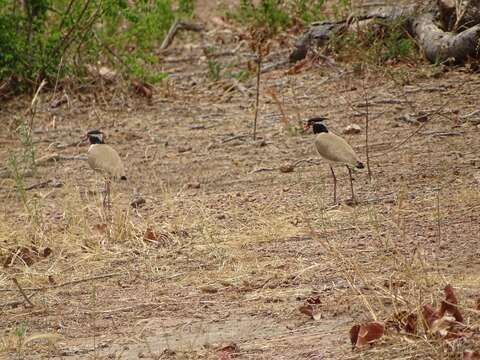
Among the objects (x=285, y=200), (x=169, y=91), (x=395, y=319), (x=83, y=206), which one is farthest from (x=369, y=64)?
(x=395, y=319)

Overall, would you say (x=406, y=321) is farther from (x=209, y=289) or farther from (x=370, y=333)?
(x=209, y=289)

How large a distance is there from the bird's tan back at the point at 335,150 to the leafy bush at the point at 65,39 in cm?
371

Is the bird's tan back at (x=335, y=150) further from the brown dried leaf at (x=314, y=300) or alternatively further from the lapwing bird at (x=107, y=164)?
the brown dried leaf at (x=314, y=300)

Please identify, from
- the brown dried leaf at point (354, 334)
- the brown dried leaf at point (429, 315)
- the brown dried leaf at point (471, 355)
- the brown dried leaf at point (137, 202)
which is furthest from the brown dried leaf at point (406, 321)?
the brown dried leaf at point (137, 202)

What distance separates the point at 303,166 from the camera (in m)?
8.82

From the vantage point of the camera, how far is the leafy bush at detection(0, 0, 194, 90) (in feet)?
37.0

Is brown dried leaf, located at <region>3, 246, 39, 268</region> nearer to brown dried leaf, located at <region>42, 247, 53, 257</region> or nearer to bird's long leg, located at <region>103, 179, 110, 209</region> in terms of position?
brown dried leaf, located at <region>42, 247, 53, 257</region>

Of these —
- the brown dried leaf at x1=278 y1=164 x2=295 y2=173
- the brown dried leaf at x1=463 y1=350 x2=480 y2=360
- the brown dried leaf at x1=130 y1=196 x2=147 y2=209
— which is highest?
the brown dried leaf at x1=463 y1=350 x2=480 y2=360

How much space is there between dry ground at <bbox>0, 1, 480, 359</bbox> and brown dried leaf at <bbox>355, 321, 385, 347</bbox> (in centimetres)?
5

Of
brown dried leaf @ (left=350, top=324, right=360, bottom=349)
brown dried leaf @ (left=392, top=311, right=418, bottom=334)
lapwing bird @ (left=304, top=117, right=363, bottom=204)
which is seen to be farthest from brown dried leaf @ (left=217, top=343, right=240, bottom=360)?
lapwing bird @ (left=304, top=117, right=363, bottom=204)

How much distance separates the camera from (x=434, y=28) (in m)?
10.8

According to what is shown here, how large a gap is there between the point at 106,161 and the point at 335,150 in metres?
1.74

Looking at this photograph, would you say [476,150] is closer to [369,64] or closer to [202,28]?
[369,64]

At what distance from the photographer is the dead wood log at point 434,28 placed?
1039 cm
